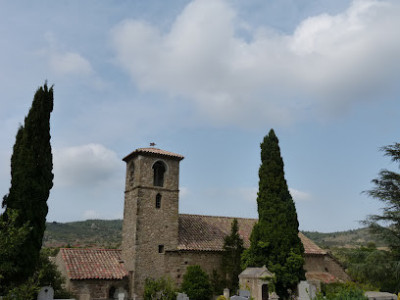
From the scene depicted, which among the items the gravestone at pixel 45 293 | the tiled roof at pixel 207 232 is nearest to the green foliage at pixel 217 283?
the tiled roof at pixel 207 232

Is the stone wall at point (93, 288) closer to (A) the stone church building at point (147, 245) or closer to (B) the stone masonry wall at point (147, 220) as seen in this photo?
(A) the stone church building at point (147, 245)

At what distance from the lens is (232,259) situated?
24.2 m

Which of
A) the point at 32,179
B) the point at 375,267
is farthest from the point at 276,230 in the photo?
the point at 32,179

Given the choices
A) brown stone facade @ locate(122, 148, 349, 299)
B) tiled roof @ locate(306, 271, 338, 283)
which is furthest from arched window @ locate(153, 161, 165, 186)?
tiled roof @ locate(306, 271, 338, 283)

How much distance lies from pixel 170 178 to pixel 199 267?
21.5 feet

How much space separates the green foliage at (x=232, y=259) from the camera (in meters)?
23.8

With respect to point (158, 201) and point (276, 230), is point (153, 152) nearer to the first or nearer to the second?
point (158, 201)

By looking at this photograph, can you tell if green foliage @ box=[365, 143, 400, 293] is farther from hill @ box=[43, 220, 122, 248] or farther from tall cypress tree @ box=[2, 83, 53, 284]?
hill @ box=[43, 220, 122, 248]

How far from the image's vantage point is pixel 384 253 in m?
20.2

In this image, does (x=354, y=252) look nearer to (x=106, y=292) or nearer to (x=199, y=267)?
(x=199, y=267)

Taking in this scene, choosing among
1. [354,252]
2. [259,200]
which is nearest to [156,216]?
[259,200]

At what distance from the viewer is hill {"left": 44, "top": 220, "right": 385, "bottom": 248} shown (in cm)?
6059

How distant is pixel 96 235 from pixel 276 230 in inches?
2176

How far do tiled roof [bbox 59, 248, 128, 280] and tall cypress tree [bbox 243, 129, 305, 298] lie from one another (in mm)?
8688
